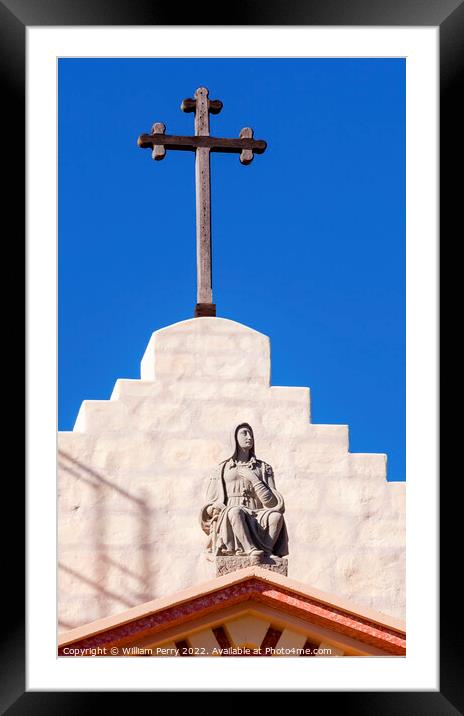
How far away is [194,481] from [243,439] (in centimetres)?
214

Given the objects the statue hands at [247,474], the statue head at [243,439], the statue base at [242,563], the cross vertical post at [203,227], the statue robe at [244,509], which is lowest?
the statue base at [242,563]

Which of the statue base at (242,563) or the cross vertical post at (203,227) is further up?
the cross vertical post at (203,227)

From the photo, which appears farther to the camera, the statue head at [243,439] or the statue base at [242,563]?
the statue head at [243,439]

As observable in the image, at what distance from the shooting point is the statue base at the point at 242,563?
21109mm

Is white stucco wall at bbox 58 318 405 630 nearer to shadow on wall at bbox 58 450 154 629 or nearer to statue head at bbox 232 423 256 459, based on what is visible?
shadow on wall at bbox 58 450 154 629

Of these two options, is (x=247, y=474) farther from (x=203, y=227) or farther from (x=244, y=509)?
(x=203, y=227)

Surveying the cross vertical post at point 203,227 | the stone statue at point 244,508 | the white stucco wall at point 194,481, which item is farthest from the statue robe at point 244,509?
the cross vertical post at point 203,227

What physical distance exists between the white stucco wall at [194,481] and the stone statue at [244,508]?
1.81m

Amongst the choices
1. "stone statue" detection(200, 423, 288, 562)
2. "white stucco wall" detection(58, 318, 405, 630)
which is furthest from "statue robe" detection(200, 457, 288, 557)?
"white stucco wall" detection(58, 318, 405, 630)

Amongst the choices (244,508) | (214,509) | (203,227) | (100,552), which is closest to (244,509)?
(244,508)

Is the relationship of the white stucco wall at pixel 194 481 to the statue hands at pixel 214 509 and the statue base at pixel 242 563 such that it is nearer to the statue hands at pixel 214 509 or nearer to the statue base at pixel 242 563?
the statue hands at pixel 214 509

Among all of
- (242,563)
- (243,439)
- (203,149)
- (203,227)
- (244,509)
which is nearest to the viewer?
(242,563)

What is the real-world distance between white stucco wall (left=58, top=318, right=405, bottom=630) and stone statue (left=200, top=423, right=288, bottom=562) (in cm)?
181

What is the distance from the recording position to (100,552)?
81.7ft
